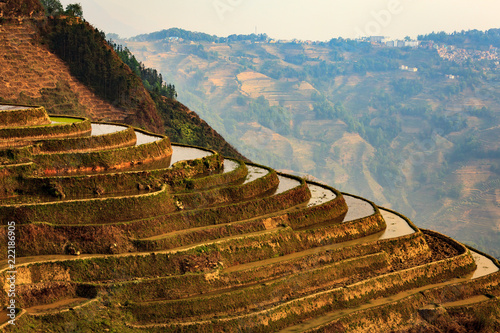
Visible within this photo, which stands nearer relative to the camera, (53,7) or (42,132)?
(42,132)

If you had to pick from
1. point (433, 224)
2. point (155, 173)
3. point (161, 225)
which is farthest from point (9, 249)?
point (433, 224)

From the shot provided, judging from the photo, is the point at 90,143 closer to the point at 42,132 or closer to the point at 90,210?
the point at 42,132

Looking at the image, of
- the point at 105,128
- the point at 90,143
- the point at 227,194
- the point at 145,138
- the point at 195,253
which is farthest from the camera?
the point at 105,128

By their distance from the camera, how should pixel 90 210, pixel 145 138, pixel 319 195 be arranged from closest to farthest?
1. pixel 90 210
2. pixel 319 195
3. pixel 145 138

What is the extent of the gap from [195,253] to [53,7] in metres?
85.6

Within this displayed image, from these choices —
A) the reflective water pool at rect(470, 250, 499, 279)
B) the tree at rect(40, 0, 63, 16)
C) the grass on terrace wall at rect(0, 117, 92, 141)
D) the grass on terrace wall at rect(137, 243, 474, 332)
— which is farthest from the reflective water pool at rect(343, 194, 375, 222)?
the tree at rect(40, 0, 63, 16)

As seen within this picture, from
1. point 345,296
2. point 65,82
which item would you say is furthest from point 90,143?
point 65,82

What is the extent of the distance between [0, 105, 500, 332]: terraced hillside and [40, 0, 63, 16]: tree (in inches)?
2261

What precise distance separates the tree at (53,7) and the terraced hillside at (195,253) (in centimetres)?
5744

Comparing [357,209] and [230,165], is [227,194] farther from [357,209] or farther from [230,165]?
[357,209]

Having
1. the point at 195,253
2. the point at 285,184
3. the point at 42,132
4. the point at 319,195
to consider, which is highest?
the point at 42,132

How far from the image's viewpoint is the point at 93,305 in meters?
28.6

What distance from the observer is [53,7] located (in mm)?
106062

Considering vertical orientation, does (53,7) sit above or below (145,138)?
above
